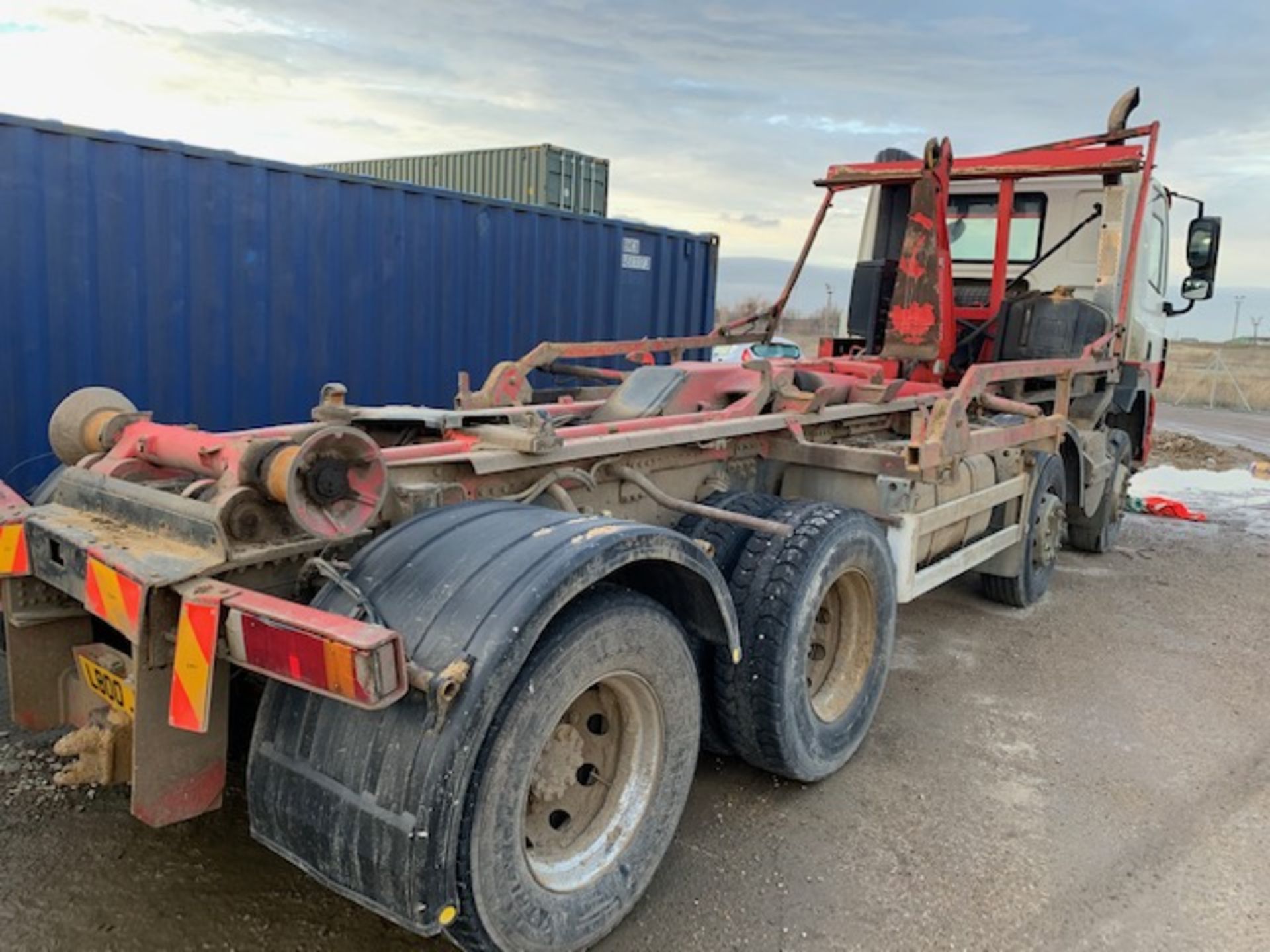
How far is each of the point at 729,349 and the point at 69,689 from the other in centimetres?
1153

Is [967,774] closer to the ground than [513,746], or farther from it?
closer to the ground

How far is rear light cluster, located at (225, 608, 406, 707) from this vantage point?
6.63 feet

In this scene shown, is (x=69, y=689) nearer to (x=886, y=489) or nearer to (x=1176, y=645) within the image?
(x=886, y=489)

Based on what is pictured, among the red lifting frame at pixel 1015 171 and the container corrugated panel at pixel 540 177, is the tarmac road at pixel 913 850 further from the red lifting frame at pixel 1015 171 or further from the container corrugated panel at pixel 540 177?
the container corrugated panel at pixel 540 177

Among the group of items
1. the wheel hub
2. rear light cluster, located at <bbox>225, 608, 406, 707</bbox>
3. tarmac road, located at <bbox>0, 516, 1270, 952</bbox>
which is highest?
rear light cluster, located at <bbox>225, 608, 406, 707</bbox>

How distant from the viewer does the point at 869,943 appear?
295 cm

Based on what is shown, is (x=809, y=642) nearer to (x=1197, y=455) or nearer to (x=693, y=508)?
(x=693, y=508)

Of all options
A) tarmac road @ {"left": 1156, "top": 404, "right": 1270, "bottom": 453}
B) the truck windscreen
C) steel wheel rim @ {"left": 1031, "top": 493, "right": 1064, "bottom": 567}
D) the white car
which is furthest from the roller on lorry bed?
tarmac road @ {"left": 1156, "top": 404, "right": 1270, "bottom": 453}

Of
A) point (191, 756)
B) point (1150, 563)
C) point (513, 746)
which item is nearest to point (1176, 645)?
point (1150, 563)

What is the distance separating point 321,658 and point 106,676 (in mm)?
953

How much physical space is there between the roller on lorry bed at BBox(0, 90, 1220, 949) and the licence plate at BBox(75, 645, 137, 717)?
0.01 m

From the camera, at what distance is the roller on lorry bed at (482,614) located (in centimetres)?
224

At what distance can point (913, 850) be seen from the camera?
3.49m

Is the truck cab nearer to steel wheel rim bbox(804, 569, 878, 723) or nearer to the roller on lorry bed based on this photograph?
the roller on lorry bed
